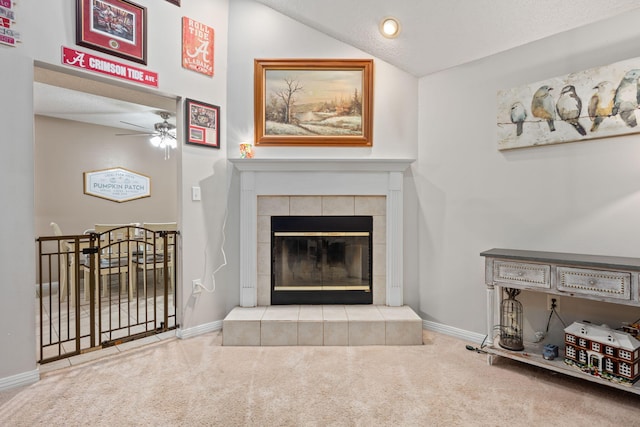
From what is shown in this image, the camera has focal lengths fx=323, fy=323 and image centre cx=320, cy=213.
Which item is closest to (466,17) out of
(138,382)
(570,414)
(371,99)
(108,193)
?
(371,99)

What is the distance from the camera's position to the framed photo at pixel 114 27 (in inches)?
87.6

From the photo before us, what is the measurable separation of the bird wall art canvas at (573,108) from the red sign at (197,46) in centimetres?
252

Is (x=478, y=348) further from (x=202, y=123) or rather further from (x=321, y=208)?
(x=202, y=123)

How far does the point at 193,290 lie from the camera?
2869 millimetres

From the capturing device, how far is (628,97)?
2.04 metres

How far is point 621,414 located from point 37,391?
336 centimetres

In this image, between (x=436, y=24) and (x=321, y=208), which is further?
(x=321, y=208)

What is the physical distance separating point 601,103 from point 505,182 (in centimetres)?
76

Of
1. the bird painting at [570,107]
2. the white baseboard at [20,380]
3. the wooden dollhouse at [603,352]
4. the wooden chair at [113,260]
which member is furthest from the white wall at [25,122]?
the wooden dollhouse at [603,352]

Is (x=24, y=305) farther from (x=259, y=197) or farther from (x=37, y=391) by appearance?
(x=259, y=197)

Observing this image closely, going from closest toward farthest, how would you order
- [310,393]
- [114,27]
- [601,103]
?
[310,393], [601,103], [114,27]

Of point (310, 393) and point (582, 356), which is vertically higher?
point (582, 356)

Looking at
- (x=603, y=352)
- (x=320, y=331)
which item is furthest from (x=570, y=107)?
(x=320, y=331)

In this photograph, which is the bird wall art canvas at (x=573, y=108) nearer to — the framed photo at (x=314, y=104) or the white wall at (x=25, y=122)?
the framed photo at (x=314, y=104)
